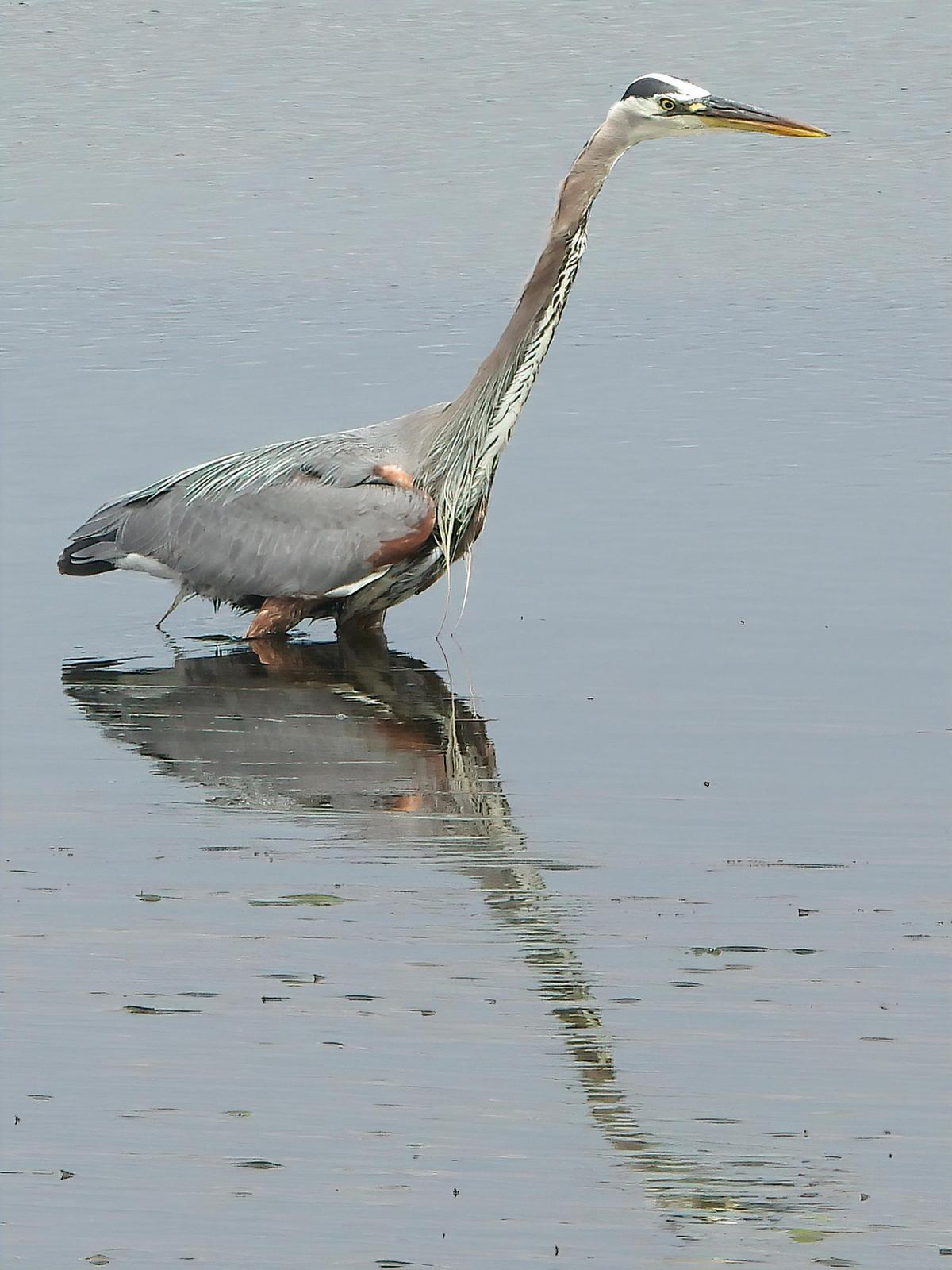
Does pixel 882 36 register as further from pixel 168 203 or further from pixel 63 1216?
pixel 63 1216

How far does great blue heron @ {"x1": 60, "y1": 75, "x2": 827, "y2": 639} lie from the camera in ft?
30.8

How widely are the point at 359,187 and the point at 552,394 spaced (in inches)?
240

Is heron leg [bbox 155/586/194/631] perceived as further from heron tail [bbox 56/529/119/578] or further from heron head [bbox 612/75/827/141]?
heron head [bbox 612/75/827/141]

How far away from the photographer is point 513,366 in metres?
9.63

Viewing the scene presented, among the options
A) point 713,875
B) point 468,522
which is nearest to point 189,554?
point 468,522

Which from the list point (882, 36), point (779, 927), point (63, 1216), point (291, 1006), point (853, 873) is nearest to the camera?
point (63, 1216)

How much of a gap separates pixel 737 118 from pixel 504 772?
2.91m

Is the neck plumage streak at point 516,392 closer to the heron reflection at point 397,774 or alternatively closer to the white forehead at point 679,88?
the white forehead at point 679,88

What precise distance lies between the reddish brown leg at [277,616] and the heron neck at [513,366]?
742 mm

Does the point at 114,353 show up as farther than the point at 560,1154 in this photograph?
Yes

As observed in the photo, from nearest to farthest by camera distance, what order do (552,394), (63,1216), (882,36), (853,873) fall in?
(63,1216), (853,873), (552,394), (882,36)

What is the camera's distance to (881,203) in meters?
18.0

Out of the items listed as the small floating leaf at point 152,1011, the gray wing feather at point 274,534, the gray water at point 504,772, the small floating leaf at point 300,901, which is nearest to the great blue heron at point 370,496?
the gray wing feather at point 274,534

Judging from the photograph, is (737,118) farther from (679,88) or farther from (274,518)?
(274,518)
